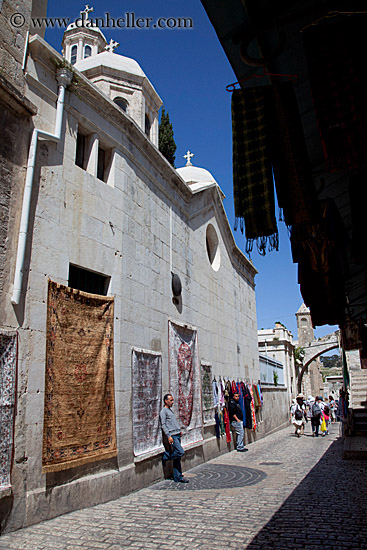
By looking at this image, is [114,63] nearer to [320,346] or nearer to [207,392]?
[207,392]

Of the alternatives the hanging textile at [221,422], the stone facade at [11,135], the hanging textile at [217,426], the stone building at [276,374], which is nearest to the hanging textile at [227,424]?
the hanging textile at [221,422]

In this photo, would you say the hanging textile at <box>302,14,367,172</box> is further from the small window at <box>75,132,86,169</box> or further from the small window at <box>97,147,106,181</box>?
the small window at <box>97,147,106,181</box>

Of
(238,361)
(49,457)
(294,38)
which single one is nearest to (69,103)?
(294,38)

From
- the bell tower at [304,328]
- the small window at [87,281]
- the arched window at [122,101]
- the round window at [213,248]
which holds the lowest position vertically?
the small window at [87,281]

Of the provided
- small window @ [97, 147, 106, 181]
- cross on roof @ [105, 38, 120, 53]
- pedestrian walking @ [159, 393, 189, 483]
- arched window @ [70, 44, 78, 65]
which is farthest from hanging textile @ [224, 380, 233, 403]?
arched window @ [70, 44, 78, 65]

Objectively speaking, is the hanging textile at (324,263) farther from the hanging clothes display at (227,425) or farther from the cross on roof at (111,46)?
the cross on roof at (111,46)

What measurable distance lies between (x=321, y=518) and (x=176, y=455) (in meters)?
3.16

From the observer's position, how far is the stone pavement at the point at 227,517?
14.1ft

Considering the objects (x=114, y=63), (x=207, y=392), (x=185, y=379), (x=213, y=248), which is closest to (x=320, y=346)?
(x=213, y=248)

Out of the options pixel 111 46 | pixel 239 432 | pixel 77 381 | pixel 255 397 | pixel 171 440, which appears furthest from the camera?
pixel 255 397

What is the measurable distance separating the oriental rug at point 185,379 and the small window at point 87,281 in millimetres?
2419

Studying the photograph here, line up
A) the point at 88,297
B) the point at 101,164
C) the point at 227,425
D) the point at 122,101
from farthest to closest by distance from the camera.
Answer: the point at 122,101, the point at 227,425, the point at 101,164, the point at 88,297

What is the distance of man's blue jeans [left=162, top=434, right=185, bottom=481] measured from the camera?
762 centimetres

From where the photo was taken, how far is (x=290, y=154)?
4344 millimetres
